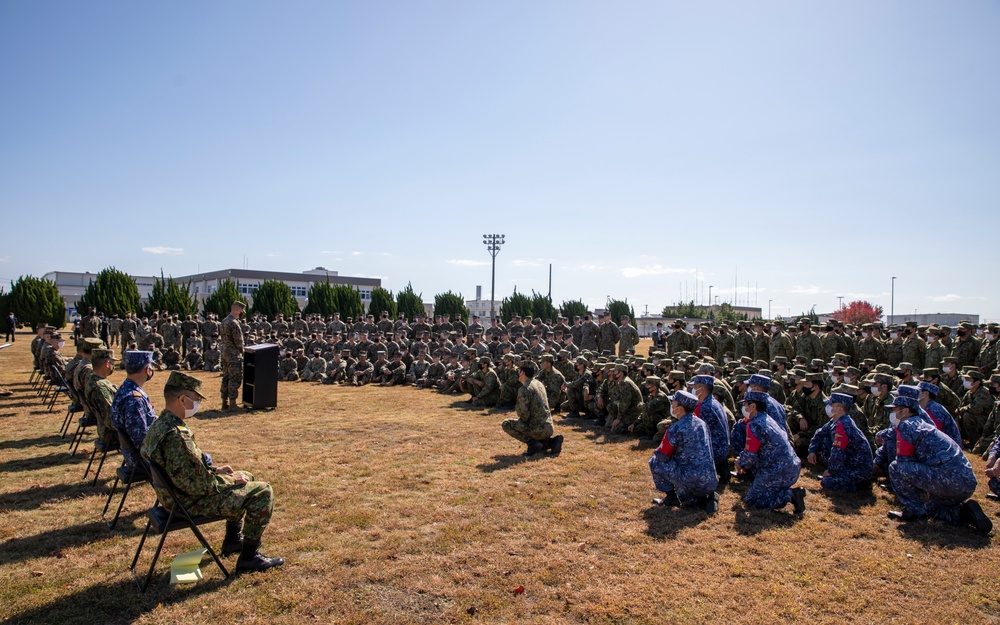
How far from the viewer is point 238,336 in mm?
12797

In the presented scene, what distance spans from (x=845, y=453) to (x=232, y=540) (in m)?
7.40

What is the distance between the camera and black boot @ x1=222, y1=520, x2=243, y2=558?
5.30 m

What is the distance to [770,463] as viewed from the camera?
688 cm

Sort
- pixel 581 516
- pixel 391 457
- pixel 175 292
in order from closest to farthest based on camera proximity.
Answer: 1. pixel 581 516
2. pixel 391 457
3. pixel 175 292

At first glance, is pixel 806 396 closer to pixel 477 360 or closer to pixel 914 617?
pixel 914 617

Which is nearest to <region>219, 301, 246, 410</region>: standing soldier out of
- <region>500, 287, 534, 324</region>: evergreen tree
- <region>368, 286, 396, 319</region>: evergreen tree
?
<region>368, 286, 396, 319</region>: evergreen tree

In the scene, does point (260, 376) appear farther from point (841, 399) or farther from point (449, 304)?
point (449, 304)

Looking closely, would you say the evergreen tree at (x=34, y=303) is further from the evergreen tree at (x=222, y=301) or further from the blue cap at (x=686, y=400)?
the blue cap at (x=686, y=400)

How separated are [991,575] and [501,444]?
662 cm

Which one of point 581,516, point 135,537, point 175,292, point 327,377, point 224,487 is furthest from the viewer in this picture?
point 175,292

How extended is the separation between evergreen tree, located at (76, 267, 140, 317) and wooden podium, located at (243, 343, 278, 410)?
1010 inches

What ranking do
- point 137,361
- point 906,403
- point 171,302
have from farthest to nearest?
point 171,302, point 906,403, point 137,361

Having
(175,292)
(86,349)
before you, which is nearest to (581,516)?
(86,349)

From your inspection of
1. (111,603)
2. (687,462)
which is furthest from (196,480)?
(687,462)
